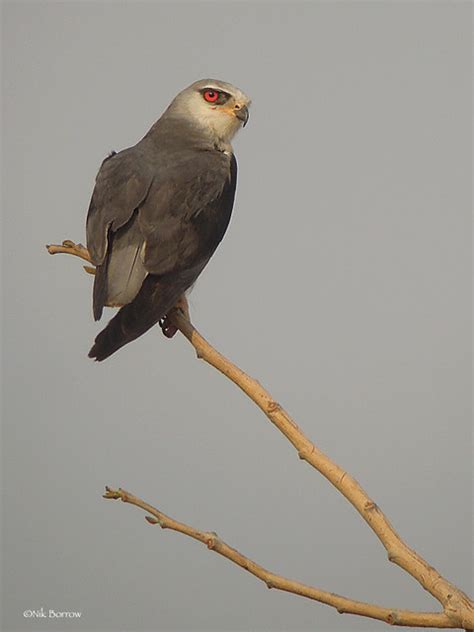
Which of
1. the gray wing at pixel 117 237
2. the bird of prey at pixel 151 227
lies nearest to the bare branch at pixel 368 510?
the bird of prey at pixel 151 227

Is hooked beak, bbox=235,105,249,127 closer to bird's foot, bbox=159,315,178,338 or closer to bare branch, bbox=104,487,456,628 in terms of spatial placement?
bird's foot, bbox=159,315,178,338

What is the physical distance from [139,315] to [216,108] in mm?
1614

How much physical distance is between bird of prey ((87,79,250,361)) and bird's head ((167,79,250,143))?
297mm

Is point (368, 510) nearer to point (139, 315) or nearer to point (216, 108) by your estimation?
point (139, 315)

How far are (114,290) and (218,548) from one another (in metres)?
1.72

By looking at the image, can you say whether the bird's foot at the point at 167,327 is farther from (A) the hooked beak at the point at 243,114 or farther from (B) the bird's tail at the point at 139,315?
(A) the hooked beak at the point at 243,114

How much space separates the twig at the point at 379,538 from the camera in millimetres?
2396

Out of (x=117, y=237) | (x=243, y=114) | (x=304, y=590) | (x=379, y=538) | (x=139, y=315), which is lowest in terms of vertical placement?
(x=304, y=590)

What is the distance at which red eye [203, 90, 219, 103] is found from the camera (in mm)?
5168

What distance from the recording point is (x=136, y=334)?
12.8ft

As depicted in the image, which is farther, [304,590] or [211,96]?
[211,96]

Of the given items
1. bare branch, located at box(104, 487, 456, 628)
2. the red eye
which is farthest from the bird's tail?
the red eye

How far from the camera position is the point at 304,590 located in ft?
8.13

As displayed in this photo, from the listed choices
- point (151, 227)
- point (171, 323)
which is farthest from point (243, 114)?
point (171, 323)
